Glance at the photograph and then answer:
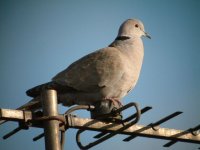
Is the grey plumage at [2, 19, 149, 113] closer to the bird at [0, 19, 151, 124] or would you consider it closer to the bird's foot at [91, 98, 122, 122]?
the bird at [0, 19, 151, 124]

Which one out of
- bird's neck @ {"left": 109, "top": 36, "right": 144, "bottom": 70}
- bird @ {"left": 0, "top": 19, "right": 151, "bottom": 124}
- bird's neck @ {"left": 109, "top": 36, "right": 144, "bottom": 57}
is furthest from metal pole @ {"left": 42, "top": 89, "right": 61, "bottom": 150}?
bird's neck @ {"left": 109, "top": 36, "right": 144, "bottom": 57}

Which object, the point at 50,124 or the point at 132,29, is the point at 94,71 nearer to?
the point at 132,29

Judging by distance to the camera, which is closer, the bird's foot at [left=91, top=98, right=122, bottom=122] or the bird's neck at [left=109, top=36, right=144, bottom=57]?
the bird's foot at [left=91, top=98, right=122, bottom=122]

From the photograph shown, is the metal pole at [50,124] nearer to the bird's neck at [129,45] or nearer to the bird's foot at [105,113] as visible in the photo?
the bird's foot at [105,113]

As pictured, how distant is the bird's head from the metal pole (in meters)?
4.17

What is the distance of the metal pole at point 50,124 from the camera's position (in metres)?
2.93

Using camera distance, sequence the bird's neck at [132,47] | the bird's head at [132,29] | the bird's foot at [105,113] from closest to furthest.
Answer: the bird's foot at [105,113] → the bird's neck at [132,47] → the bird's head at [132,29]

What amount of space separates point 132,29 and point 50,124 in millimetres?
4519

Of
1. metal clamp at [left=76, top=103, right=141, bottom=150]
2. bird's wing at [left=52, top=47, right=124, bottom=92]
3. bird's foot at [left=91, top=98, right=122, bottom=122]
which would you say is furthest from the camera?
bird's wing at [left=52, top=47, right=124, bottom=92]

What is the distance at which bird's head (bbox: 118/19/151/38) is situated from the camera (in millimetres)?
7274

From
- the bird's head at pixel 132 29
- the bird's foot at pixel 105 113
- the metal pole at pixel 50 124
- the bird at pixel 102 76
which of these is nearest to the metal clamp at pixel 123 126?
the bird's foot at pixel 105 113

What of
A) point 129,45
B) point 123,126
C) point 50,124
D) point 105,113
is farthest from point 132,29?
point 50,124

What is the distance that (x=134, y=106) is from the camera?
11.0 feet

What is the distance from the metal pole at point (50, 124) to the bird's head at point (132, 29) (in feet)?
13.7
